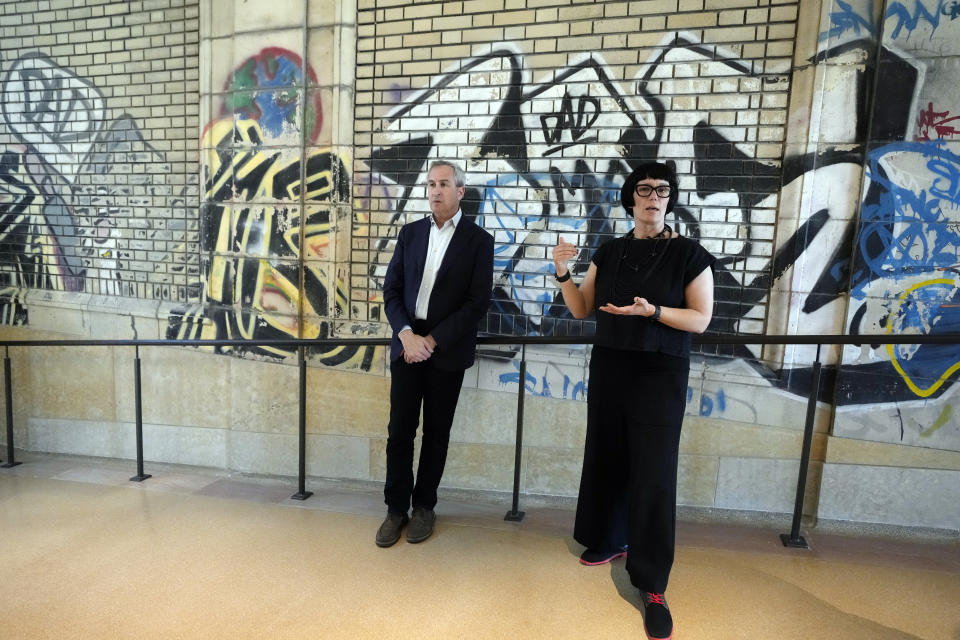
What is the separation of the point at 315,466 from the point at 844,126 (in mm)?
4126

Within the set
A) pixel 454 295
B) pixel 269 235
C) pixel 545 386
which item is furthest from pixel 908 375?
pixel 269 235

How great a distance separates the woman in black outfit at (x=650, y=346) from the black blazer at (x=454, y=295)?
1.73 ft

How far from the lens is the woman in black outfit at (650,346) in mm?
2150

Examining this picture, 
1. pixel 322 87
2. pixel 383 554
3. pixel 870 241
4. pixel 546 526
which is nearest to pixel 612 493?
pixel 546 526

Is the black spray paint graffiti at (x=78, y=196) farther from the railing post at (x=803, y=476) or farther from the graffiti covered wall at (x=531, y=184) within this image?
the railing post at (x=803, y=476)

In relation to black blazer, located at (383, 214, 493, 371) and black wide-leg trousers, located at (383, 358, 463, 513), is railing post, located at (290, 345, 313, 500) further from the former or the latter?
black blazer, located at (383, 214, 493, 371)

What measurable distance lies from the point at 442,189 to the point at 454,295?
1.65 feet

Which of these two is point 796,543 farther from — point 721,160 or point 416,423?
point 721,160

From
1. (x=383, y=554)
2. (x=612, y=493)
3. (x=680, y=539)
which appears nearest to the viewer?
(x=612, y=493)

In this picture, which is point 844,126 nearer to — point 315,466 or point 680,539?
point 680,539

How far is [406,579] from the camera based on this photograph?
2.46 meters

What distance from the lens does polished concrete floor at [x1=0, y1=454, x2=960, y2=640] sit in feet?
7.06

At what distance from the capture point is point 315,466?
171 inches

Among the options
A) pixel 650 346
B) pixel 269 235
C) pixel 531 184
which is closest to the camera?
pixel 650 346
